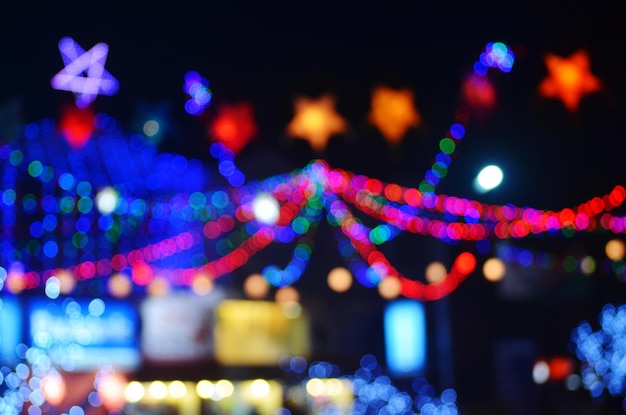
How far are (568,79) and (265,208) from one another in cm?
635

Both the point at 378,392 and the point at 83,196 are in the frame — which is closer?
the point at 83,196

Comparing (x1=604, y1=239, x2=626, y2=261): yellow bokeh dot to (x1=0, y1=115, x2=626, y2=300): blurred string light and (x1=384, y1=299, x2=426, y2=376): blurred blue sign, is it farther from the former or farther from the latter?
(x1=384, y1=299, x2=426, y2=376): blurred blue sign

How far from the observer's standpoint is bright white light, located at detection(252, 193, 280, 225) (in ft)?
46.9

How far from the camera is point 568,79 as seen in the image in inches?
358

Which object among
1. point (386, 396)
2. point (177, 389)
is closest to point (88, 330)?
point (177, 389)

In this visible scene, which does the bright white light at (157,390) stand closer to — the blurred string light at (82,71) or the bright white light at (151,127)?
the bright white light at (151,127)

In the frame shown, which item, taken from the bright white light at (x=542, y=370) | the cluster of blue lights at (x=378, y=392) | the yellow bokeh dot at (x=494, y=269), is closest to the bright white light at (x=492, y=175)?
the yellow bokeh dot at (x=494, y=269)

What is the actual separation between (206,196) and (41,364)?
4541 millimetres

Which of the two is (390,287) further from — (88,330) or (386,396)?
(88,330)

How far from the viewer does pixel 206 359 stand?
634 inches

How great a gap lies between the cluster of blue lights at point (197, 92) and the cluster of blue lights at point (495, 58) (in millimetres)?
3045

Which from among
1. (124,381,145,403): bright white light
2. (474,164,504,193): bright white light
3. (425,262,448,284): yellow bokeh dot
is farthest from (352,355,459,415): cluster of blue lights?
(474,164,504,193): bright white light

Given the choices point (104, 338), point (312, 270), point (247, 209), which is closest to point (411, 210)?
point (247, 209)

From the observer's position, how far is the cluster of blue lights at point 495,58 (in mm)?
9477
